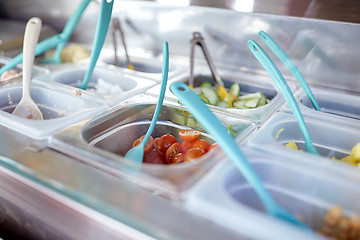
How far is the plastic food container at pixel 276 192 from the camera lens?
2.03 ft

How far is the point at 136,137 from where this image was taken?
113 centimetres

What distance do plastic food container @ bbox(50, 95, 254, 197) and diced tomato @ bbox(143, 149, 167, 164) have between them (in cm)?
10

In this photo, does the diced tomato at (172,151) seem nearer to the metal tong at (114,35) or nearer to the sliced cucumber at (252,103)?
the sliced cucumber at (252,103)

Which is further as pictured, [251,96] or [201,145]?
[251,96]

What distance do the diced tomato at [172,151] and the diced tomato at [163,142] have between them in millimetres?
34

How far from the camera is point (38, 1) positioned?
1956mm

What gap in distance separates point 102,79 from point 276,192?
96 cm

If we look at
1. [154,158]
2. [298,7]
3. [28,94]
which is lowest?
[154,158]

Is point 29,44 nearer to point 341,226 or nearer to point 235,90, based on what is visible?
point 235,90

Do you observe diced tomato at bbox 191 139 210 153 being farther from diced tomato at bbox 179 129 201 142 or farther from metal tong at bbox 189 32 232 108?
metal tong at bbox 189 32 232 108

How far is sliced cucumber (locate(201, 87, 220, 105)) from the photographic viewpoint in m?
1.30

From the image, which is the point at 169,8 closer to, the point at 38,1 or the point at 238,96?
the point at 238,96

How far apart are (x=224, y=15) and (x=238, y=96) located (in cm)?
35

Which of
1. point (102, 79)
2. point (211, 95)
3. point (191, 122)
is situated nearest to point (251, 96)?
point (211, 95)
